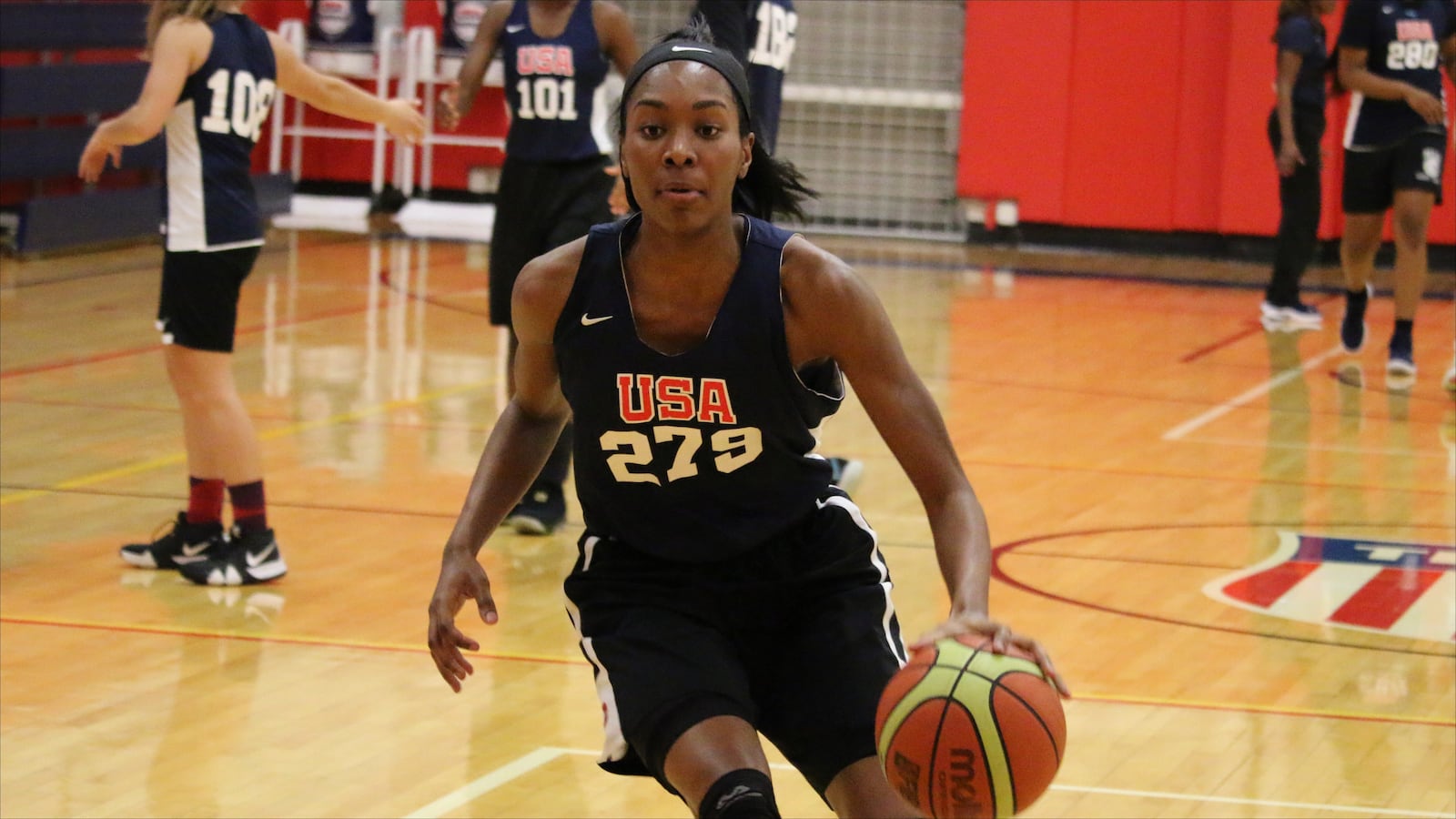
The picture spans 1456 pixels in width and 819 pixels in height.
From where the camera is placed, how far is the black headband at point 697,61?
316 cm

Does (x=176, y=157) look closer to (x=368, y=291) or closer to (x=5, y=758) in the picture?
(x=5, y=758)

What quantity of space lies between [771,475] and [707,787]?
0.52m

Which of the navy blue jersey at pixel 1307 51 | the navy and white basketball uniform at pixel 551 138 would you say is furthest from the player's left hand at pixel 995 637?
the navy blue jersey at pixel 1307 51

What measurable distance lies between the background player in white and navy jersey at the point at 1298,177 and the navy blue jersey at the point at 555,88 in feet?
20.8

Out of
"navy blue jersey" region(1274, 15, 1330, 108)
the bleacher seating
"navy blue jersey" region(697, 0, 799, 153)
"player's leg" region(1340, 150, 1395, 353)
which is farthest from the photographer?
the bleacher seating

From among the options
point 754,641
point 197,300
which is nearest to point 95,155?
point 197,300

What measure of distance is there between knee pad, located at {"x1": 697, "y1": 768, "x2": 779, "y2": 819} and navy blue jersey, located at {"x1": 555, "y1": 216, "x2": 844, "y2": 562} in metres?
0.40

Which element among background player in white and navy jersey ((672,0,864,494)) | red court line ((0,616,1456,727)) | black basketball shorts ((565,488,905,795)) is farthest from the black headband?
background player in white and navy jersey ((672,0,864,494))

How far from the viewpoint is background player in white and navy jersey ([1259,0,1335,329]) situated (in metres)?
12.3

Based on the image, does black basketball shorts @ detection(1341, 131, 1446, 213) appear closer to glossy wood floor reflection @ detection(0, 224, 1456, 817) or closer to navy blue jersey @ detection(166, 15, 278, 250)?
glossy wood floor reflection @ detection(0, 224, 1456, 817)

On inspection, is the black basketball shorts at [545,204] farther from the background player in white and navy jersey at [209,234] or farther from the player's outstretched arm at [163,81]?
the player's outstretched arm at [163,81]

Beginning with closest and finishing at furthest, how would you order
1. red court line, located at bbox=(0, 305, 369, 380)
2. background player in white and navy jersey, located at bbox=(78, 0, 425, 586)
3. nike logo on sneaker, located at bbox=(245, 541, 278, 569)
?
background player in white and navy jersey, located at bbox=(78, 0, 425, 586), nike logo on sneaker, located at bbox=(245, 541, 278, 569), red court line, located at bbox=(0, 305, 369, 380)

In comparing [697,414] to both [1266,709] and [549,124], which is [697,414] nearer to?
[1266,709]

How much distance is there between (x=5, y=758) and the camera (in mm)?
4582
